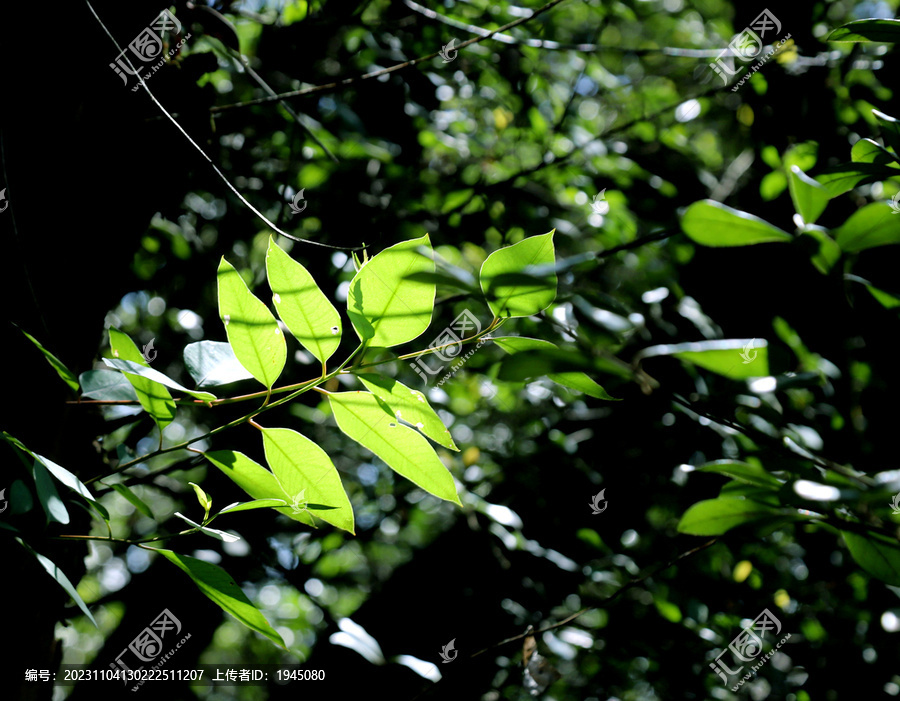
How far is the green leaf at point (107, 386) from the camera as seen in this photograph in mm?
521

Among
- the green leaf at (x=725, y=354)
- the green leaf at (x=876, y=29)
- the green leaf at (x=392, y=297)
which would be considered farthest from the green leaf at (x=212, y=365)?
the green leaf at (x=876, y=29)

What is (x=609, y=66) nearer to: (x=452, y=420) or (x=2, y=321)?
(x=452, y=420)

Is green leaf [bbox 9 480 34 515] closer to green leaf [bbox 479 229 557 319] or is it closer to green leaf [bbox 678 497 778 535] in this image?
green leaf [bbox 479 229 557 319]

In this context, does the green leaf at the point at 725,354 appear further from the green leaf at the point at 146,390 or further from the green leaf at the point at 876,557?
the green leaf at the point at 146,390

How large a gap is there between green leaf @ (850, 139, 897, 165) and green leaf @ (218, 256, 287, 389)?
20.0 inches

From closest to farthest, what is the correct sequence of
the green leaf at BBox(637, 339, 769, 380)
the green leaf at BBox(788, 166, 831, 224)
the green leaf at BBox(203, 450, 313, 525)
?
the green leaf at BBox(637, 339, 769, 380), the green leaf at BBox(788, 166, 831, 224), the green leaf at BBox(203, 450, 313, 525)

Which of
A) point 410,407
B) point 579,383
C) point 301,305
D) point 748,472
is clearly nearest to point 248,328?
point 301,305

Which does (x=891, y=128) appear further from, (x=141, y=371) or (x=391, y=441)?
(x=141, y=371)

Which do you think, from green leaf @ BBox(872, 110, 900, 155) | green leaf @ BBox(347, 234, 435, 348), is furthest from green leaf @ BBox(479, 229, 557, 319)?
green leaf @ BBox(872, 110, 900, 155)

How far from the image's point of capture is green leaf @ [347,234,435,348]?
1.55 feet

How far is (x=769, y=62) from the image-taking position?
1.38 m

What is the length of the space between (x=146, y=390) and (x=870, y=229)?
551mm

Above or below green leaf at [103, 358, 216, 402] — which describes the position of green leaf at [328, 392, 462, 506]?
below

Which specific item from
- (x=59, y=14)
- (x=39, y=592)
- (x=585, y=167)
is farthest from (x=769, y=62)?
(x=39, y=592)
